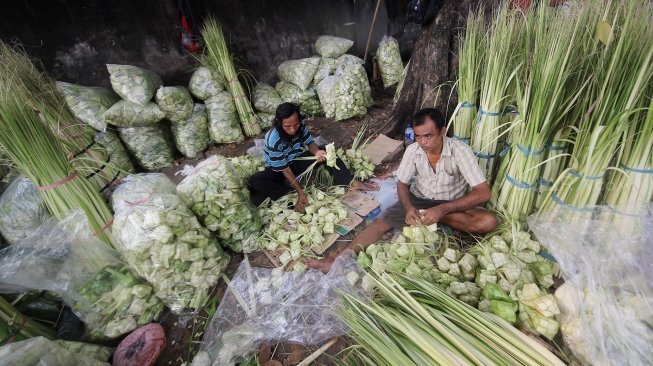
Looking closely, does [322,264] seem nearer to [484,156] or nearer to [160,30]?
[484,156]

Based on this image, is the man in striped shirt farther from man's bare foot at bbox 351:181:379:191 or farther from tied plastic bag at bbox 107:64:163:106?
tied plastic bag at bbox 107:64:163:106

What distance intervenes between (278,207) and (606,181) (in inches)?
105

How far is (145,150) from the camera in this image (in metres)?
4.14

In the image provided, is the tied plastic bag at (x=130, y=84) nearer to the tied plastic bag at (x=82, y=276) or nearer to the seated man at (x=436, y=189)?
the tied plastic bag at (x=82, y=276)

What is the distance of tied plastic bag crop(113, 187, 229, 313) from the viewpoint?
7.10 ft

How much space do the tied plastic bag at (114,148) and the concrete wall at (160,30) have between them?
0.97m

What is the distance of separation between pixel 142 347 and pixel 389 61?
5.72 meters

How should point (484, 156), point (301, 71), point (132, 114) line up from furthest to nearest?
1. point (301, 71)
2. point (132, 114)
3. point (484, 156)

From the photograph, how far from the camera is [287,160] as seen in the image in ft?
11.3

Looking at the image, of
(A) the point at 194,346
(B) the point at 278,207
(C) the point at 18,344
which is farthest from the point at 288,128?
(C) the point at 18,344

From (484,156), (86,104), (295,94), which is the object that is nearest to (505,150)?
(484,156)

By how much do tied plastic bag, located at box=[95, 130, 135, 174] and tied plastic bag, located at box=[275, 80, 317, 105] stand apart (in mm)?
2500

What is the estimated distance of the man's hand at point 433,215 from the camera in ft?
7.95

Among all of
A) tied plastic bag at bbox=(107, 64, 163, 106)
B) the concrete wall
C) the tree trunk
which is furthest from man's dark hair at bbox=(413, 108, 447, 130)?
the concrete wall
